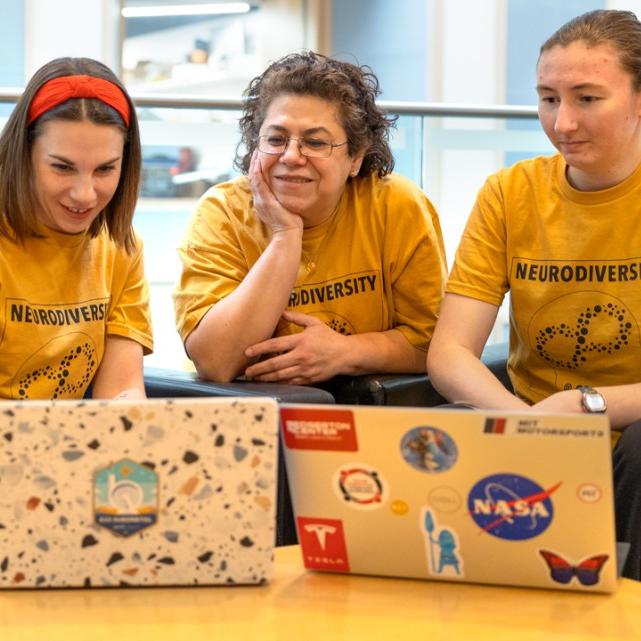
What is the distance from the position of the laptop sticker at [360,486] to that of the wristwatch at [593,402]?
892 millimetres

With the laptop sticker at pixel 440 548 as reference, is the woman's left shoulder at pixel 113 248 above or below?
above

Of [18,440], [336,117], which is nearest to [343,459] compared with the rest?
[18,440]

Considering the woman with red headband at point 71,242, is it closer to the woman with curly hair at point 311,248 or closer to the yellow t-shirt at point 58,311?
the yellow t-shirt at point 58,311

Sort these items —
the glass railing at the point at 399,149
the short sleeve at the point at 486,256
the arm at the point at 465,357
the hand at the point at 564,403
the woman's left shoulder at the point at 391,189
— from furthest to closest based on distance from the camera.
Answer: the glass railing at the point at 399,149 → the woman's left shoulder at the point at 391,189 → the short sleeve at the point at 486,256 → the arm at the point at 465,357 → the hand at the point at 564,403

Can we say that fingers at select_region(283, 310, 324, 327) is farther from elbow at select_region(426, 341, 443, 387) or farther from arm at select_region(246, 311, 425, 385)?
elbow at select_region(426, 341, 443, 387)

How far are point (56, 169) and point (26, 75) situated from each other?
12.7 feet

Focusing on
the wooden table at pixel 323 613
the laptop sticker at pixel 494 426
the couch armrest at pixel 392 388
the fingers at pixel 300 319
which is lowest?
the wooden table at pixel 323 613

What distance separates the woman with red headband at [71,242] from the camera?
6.70 feet

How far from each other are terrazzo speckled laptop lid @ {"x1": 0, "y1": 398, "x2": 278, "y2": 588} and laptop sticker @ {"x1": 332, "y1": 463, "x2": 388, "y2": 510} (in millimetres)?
83

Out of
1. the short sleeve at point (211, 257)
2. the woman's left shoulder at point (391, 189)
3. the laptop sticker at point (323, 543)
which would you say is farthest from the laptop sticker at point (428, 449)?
the woman's left shoulder at point (391, 189)

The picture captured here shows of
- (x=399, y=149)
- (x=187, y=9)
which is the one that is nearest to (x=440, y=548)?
(x=399, y=149)

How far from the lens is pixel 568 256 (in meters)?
2.32

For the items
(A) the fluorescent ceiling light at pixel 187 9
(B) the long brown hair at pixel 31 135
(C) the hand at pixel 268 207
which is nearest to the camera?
(B) the long brown hair at pixel 31 135

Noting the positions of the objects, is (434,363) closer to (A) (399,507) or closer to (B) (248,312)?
(B) (248,312)
